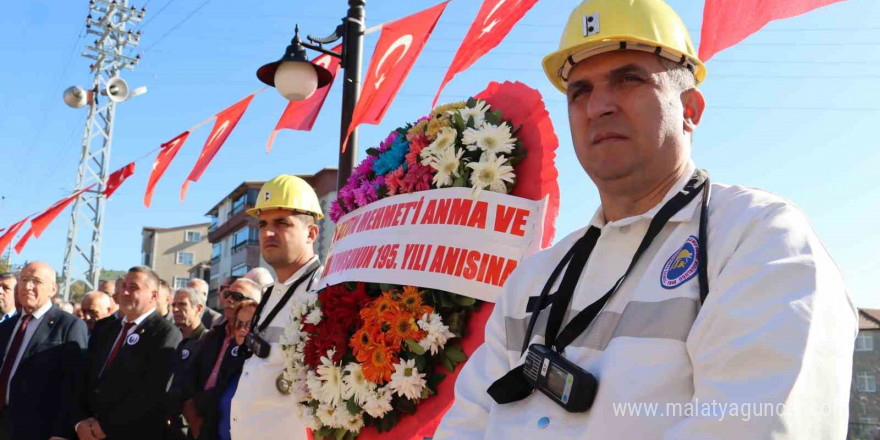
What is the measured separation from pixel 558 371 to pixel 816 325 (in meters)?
0.64

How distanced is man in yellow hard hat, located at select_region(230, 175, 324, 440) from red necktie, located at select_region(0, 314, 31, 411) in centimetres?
383

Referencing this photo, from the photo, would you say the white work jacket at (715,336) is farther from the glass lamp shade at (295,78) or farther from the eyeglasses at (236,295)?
the glass lamp shade at (295,78)

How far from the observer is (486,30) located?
464 cm

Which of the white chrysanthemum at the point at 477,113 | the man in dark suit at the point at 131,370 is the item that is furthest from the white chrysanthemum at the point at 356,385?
the man in dark suit at the point at 131,370

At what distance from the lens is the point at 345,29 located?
5.60m

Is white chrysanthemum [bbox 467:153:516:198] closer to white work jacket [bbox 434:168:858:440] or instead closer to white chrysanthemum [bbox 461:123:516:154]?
white chrysanthemum [bbox 461:123:516:154]

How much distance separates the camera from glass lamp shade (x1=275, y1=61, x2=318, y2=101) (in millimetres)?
5590

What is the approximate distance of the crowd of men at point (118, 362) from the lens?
5453 millimetres

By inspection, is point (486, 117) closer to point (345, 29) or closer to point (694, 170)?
point (694, 170)

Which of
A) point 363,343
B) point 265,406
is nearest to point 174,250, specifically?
point 265,406

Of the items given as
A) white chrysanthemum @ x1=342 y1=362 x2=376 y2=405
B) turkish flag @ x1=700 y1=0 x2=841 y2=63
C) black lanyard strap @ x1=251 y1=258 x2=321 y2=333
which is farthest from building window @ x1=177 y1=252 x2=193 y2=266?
turkish flag @ x1=700 y1=0 x2=841 y2=63

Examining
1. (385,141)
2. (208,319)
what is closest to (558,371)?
(385,141)

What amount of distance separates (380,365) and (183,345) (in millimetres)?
3805

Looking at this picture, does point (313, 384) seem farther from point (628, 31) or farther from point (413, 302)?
point (628, 31)
